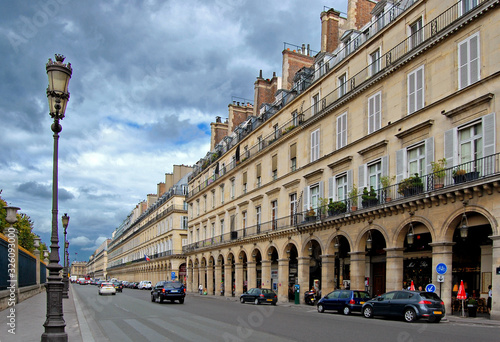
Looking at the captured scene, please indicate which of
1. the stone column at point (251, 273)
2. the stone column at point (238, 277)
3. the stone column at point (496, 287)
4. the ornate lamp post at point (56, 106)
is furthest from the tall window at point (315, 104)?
the ornate lamp post at point (56, 106)

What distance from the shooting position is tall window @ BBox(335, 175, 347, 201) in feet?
98.5

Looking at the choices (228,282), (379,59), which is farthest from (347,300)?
(228,282)

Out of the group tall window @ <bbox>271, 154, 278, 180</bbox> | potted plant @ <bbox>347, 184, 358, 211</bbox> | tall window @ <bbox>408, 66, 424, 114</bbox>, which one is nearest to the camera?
tall window @ <bbox>408, 66, 424, 114</bbox>

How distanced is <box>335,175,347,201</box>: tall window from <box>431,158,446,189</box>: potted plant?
8490mm

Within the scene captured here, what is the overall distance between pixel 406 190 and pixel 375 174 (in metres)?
3.62

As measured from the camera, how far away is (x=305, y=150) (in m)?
35.2

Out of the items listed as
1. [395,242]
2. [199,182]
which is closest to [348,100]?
[395,242]

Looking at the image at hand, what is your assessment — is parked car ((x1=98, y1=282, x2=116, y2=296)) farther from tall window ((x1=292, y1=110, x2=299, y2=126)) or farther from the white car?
tall window ((x1=292, y1=110, x2=299, y2=126))

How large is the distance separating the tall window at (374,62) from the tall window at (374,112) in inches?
62.4

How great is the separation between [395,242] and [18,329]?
→ 17609mm

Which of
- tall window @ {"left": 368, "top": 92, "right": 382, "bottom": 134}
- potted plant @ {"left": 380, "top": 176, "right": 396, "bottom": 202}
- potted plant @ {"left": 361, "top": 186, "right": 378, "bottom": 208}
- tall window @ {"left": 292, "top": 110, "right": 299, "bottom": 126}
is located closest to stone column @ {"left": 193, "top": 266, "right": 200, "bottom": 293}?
tall window @ {"left": 292, "top": 110, "right": 299, "bottom": 126}

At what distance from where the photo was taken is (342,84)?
30.9m

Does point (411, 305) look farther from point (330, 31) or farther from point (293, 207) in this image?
point (330, 31)

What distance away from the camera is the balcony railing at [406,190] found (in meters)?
19.7
